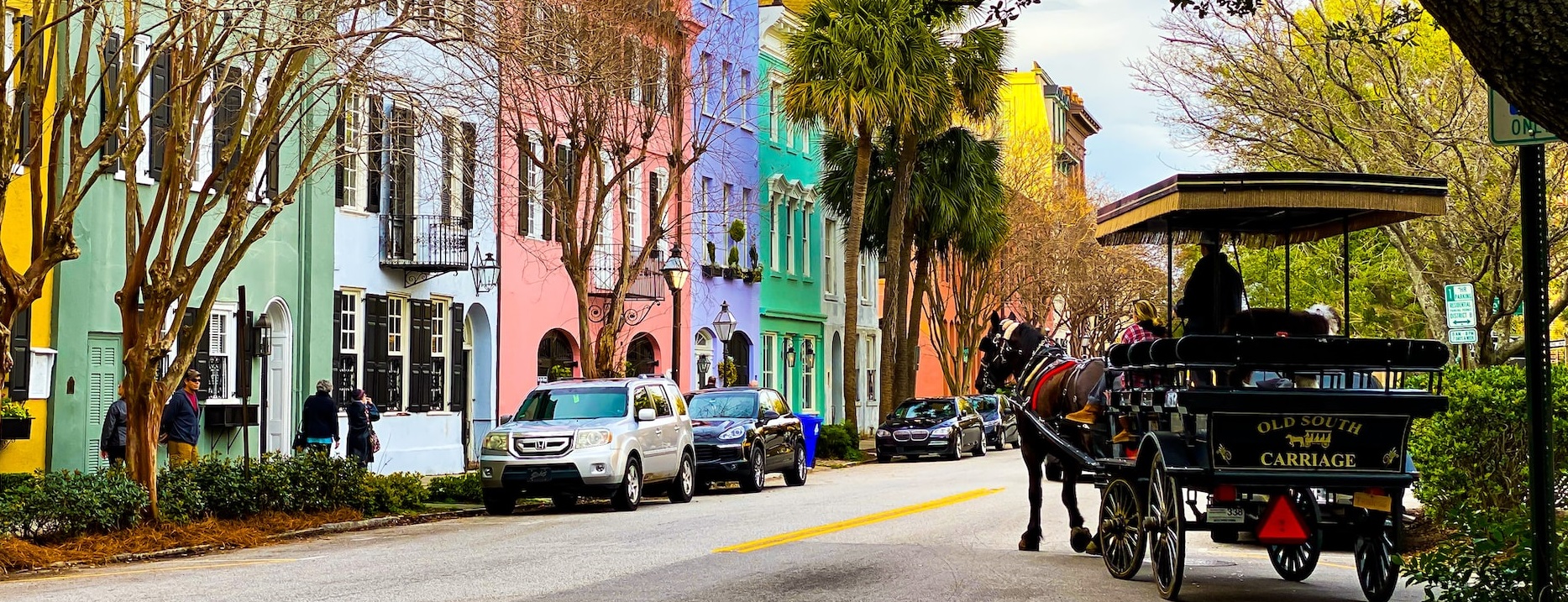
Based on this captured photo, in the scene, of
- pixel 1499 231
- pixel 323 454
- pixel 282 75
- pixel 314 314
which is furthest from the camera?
pixel 314 314

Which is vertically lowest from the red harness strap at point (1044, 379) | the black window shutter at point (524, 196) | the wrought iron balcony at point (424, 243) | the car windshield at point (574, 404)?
the car windshield at point (574, 404)

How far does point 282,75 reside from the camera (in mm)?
17516

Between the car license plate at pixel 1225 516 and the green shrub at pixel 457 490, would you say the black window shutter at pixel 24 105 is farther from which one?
the car license plate at pixel 1225 516

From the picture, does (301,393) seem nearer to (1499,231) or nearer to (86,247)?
(86,247)

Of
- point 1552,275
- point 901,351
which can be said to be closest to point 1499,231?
point 1552,275

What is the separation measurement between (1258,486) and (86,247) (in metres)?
17.2

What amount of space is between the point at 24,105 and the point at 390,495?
20.5 ft

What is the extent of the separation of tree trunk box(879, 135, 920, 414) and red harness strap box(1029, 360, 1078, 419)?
25853 mm

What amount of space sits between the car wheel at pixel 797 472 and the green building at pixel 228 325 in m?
7.44

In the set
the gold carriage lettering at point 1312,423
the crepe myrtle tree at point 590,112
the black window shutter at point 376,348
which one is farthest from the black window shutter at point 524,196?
the gold carriage lettering at point 1312,423

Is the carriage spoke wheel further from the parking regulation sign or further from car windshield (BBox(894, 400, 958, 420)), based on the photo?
car windshield (BBox(894, 400, 958, 420))

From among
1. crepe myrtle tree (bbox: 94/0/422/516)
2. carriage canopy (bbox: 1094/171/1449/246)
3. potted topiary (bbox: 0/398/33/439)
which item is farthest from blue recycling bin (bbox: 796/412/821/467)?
carriage canopy (bbox: 1094/171/1449/246)

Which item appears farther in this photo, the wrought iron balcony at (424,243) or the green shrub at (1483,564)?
the wrought iron balcony at (424,243)

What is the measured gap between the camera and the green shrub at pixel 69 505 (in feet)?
50.2
